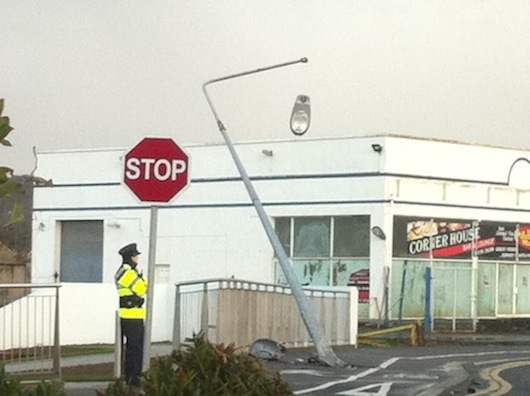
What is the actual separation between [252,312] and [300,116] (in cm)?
457

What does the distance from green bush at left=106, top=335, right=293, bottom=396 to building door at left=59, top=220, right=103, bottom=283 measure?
1561 inches

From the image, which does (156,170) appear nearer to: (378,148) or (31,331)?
(31,331)

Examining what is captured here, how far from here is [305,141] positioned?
44062mm

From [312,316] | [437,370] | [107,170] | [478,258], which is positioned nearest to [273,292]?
[312,316]

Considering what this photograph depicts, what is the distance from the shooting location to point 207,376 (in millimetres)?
8789

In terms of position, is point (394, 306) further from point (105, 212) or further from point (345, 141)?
point (105, 212)

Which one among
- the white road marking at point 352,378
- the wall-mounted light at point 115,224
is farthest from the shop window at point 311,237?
the white road marking at point 352,378

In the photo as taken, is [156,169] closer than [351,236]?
Yes

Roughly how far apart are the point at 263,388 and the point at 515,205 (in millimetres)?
38084

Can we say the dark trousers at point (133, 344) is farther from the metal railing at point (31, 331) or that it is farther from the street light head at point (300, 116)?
the street light head at point (300, 116)

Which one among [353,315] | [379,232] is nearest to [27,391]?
[353,315]

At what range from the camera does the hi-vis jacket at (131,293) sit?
52.5 feet

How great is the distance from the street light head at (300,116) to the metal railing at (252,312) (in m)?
3.31

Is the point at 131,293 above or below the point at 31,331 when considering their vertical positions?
above
